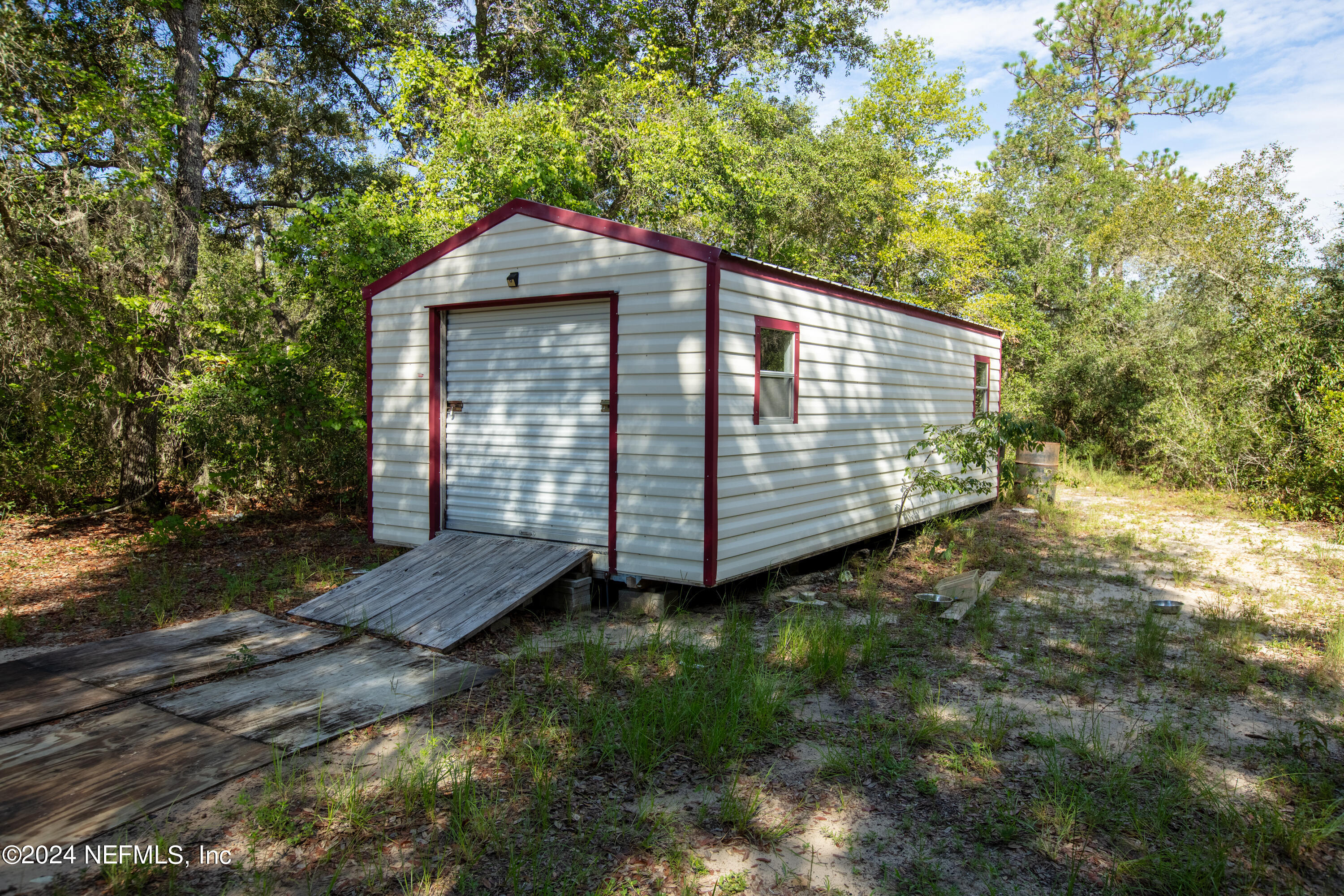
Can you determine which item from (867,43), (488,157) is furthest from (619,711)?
(867,43)

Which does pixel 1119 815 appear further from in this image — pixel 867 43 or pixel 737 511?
pixel 867 43

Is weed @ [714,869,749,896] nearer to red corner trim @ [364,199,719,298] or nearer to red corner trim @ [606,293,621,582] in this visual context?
red corner trim @ [606,293,621,582]

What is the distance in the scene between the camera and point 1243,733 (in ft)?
12.5

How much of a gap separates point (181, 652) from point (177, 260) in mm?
6744

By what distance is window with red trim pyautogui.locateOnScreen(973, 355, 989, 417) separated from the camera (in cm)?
1132

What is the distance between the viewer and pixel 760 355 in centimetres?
620

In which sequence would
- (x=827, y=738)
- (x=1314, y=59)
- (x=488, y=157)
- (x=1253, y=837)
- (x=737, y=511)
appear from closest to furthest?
(x=1253, y=837) → (x=827, y=738) → (x=737, y=511) → (x=488, y=157) → (x=1314, y=59)

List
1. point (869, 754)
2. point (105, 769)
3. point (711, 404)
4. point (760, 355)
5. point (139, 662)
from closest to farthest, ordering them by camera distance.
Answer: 1. point (105, 769)
2. point (869, 754)
3. point (139, 662)
4. point (711, 404)
5. point (760, 355)

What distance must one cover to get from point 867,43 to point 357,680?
68.1 ft

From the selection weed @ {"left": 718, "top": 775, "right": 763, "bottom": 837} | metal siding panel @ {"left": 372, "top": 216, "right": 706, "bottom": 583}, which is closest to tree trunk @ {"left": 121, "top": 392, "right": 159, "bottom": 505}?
metal siding panel @ {"left": 372, "top": 216, "right": 706, "bottom": 583}

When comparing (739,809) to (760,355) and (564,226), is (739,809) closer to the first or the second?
(760,355)

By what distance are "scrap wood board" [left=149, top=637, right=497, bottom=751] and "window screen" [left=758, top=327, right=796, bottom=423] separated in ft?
10.4

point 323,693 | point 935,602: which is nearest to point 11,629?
point 323,693

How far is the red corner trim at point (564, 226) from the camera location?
566 centimetres
